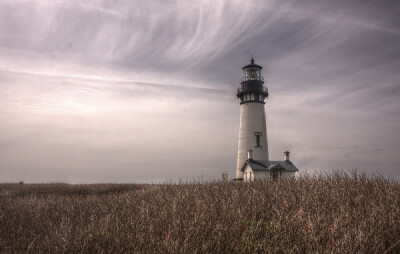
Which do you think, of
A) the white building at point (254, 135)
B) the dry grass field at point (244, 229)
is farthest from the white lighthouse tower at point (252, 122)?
the dry grass field at point (244, 229)

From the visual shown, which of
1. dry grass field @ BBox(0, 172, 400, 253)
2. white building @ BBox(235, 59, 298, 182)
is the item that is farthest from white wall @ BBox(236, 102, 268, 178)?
dry grass field @ BBox(0, 172, 400, 253)

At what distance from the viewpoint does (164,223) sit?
4.64 m

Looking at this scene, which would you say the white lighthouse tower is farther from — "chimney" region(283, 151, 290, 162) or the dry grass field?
the dry grass field

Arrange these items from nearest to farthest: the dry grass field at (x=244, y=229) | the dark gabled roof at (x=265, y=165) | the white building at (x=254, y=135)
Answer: the dry grass field at (x=244, y=229)
the dark gabled roof at (x=265, y=165)
the white building at (x=254, y=135)

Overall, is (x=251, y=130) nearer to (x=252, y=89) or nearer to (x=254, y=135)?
(x=254, y=135)

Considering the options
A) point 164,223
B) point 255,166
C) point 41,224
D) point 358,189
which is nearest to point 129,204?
point 41,224

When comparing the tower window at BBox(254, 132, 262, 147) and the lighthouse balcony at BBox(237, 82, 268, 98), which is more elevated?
the lighthouse balcony at BBox(237, 82, 268, 98)

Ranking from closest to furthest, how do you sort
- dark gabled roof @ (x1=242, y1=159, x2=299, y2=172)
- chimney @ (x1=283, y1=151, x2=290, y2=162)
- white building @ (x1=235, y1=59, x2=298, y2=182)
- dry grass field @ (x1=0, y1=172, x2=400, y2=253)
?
dry grass field @ (x1=0, y1=172, x2=400, y2=253), dark gabled roof @ (x1=242, y1=159, x2=299, y2=172), white building @ (x1=235, y1=59, x2=298, y2=182), chimney @ (x1=283, y1=151, x2=290, y2=162)

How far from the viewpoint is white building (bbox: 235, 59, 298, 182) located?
25734 mm

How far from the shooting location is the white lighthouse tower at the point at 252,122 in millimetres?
25922

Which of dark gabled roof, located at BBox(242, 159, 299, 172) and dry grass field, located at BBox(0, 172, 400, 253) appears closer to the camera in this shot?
dry grass field, located at BBox(0, 172, 400, 253)

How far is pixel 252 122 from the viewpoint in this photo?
2608 centimetres

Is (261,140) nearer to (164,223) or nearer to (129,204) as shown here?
(129,204)

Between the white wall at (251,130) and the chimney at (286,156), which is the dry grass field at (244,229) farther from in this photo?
the chimney at (286,156)
